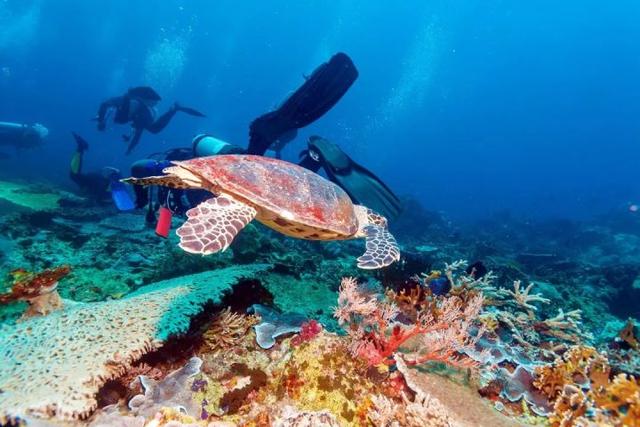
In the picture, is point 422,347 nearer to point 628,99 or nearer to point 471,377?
point 471,377

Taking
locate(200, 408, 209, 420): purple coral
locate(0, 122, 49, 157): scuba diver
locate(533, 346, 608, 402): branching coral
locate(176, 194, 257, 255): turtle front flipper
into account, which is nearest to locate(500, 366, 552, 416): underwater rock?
locate(533, 346, 608, 402): branching coral

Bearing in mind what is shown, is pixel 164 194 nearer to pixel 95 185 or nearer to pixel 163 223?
pixel 163 223

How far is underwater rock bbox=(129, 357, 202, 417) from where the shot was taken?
83.4 inches

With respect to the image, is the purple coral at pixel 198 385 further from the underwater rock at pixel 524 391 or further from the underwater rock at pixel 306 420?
the underwater rock at pixel 524 391

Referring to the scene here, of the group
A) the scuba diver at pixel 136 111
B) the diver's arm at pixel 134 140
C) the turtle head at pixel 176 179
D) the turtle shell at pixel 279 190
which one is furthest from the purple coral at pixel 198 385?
the diver's arm at pixel 134 140

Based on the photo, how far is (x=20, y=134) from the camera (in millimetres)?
15703

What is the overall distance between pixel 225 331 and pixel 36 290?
1.84m

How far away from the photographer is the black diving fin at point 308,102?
680 cm

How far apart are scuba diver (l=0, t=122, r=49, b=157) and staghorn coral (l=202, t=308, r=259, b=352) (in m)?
19.2

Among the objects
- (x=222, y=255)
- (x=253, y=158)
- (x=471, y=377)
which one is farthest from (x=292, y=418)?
(x=222, y=255)

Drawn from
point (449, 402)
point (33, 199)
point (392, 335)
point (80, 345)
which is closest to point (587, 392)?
point (449, 402)

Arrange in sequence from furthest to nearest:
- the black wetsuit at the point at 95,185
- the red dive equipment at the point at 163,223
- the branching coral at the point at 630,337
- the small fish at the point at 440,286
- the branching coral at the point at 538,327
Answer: the black wetsuit at the point at 95,185, the small fish at the point at 440,286, the red dive equipment at the point at 163,223, the branching coral at the point at 538,327, the branching coral at the point at 630,337

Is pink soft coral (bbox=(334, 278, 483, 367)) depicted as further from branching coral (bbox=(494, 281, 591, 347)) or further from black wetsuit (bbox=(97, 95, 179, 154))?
black wetsuit (bbox=(97, 95, 179, 154))

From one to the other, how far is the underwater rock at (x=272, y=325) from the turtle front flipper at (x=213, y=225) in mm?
1003
